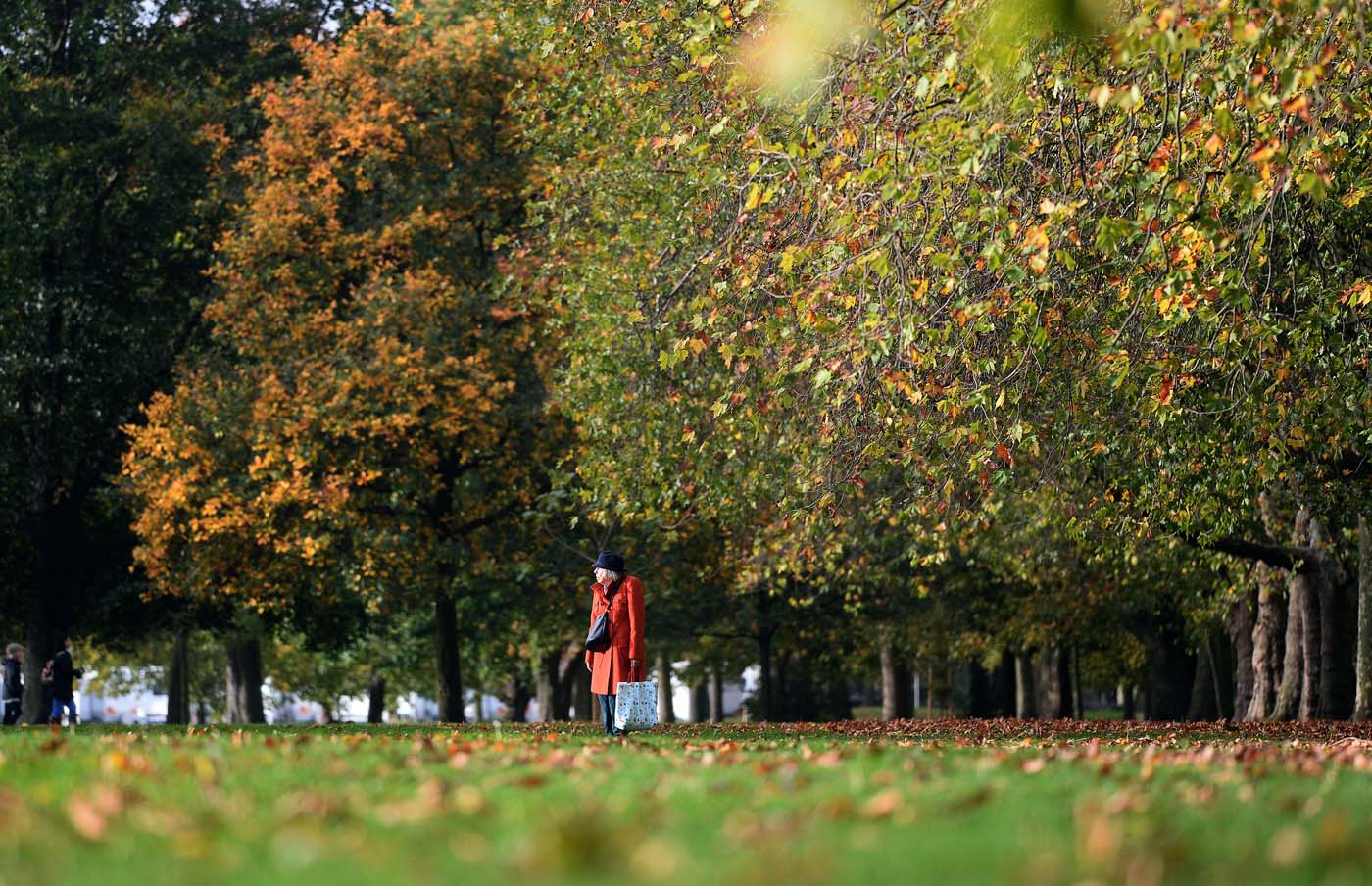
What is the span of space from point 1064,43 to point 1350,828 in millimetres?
6679

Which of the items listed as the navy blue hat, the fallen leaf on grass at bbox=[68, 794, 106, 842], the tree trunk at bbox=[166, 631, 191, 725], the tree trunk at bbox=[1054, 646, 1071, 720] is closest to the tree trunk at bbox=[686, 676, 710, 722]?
the tree trunk at bbox=[1054, 646, 1071, 720]

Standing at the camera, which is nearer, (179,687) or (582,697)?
(582,697)

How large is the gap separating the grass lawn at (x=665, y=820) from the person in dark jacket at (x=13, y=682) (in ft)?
60.5

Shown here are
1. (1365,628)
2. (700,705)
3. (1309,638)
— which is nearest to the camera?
(1365,628)

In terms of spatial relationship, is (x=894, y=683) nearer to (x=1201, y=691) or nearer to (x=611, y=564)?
(x=1201, y=691)

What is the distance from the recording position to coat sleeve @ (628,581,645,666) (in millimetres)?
15164

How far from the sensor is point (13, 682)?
88.2 feet

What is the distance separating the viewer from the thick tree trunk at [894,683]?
142 ft

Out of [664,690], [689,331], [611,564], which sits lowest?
[664,690]

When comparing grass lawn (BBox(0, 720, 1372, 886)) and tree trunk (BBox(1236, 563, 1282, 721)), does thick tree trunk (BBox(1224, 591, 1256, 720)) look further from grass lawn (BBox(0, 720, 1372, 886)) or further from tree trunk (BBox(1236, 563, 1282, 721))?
grass lawn (BBox(0, 720, 1372, 886))

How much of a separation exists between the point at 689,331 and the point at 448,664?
41.2 feet

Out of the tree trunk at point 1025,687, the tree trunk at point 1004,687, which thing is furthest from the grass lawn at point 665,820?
the tree trunk at point 1004,687

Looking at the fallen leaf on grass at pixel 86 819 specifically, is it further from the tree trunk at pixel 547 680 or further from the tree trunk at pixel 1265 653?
the tree trunk at pixel 547 680

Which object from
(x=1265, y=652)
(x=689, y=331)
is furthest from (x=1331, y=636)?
(x=689, y=331)
